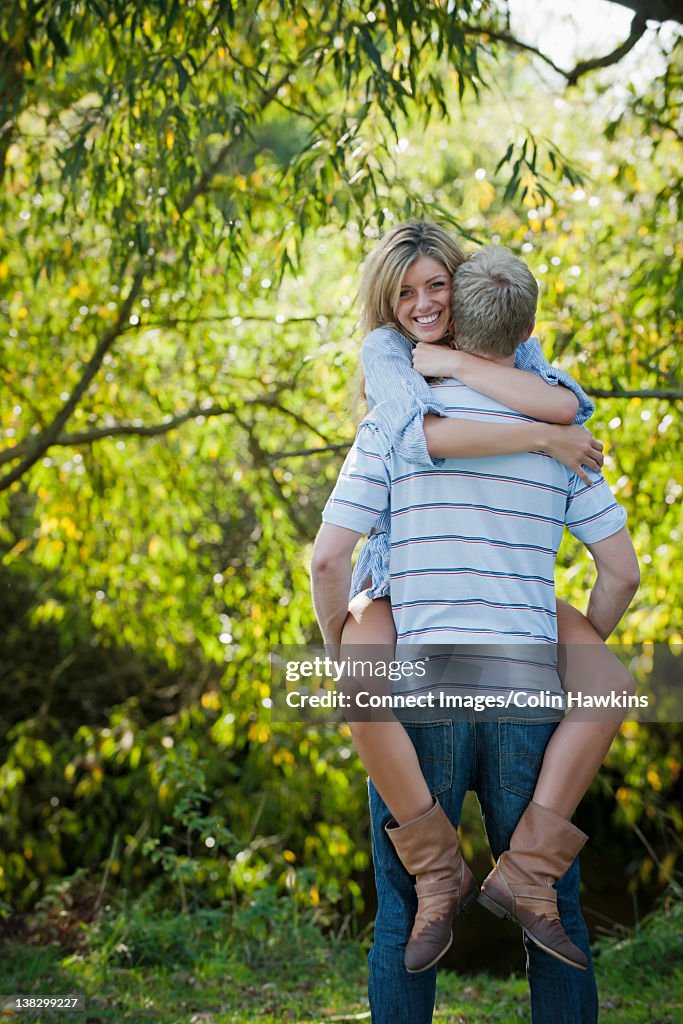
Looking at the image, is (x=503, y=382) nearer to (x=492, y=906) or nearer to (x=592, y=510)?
(x=592, y=510)

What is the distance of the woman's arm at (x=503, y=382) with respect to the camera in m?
1.70

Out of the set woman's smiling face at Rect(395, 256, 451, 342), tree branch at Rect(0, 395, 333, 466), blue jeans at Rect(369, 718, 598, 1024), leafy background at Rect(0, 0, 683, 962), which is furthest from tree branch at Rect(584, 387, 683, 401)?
blue jeans at Rect(369, 718, 598, 1024)

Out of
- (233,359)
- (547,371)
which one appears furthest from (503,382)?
(233,359)

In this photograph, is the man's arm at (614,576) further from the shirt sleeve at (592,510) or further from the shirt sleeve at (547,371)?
the shirt sleeve at (547,371)

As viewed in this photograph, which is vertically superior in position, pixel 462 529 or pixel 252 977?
pixel 462 529

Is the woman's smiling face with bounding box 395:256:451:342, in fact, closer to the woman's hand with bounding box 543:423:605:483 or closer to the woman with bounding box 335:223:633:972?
the woman with bounding box 335:223:633:972

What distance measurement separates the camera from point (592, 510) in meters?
1.78

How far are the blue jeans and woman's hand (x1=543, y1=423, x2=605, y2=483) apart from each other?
0.43 meters

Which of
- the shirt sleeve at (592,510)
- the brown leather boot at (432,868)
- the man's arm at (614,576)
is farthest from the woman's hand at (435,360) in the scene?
the brown leather boot at (432,868)

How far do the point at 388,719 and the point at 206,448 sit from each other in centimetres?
286

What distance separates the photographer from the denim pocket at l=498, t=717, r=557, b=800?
1.70 meters

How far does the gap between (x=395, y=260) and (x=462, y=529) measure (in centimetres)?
55

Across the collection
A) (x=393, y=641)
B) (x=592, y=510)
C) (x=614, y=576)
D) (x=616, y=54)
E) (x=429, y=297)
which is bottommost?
(x=393, y=641)

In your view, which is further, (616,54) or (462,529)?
(616,54)
